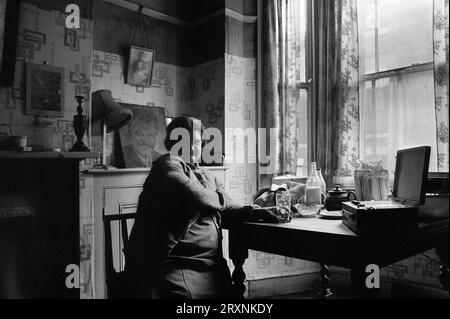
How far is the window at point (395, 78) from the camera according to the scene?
274cm

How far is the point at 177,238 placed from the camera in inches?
71.8

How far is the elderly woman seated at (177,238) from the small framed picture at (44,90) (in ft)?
3.14

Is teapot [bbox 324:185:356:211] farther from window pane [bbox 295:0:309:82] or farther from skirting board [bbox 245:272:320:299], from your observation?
window pane [bbox 295:0:309:82]

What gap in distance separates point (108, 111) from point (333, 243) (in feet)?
6.73

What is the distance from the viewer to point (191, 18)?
12.2 ft

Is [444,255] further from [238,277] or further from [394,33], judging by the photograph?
[394,33]

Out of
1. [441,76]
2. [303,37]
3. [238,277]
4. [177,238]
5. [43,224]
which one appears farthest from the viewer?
[303,37]

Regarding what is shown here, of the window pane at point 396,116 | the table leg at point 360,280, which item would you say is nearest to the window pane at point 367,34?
the window pane at point 396,116

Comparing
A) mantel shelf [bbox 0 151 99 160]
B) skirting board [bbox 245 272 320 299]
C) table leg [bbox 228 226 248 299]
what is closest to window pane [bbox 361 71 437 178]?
skirting board [bbox 245 272 320 299]

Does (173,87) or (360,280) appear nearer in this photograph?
(360,280)

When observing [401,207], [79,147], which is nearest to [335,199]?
[401,207]

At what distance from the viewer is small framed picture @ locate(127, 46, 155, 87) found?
10.7 feet
